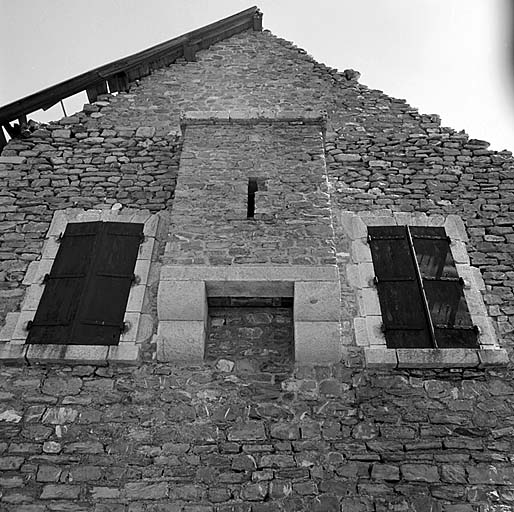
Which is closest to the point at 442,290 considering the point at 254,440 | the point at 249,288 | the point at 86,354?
the point at 249,288

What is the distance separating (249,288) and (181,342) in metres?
0.75

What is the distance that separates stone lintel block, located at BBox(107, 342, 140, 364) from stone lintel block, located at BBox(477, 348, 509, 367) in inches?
115

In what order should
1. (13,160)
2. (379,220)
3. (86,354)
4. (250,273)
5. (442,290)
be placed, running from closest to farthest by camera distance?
(86,354) → (250,273) → (442,290) → (379,220) → (13,160)

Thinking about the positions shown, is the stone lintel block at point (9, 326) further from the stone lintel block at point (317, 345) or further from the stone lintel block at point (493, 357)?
the stone lintel block at point (493, 357)

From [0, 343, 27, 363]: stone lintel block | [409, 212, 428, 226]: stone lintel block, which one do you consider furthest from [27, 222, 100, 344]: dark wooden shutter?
[409, 212, 428, 226]: stone lintel block

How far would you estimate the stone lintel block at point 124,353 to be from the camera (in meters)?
5.28

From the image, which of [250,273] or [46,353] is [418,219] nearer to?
[250,273]

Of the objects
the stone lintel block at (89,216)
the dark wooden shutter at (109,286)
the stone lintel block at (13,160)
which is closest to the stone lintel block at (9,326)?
the dark wooden shutter at (109,286)

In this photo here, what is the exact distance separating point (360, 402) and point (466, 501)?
1.05 meters

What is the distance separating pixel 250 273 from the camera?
5.48 meters

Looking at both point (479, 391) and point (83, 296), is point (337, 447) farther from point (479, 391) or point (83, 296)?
point (83, 296)

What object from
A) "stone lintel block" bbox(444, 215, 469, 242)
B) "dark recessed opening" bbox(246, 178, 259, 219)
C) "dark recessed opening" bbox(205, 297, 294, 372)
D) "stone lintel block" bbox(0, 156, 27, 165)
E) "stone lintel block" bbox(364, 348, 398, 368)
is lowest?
"stone lintel block" bbox(364, 348, 398, 368)

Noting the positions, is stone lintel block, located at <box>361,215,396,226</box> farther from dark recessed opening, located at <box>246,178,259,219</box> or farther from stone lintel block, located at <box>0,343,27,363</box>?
stone lintel block, located at <box>0,343,27,363</box>

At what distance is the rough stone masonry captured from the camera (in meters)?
4.61
